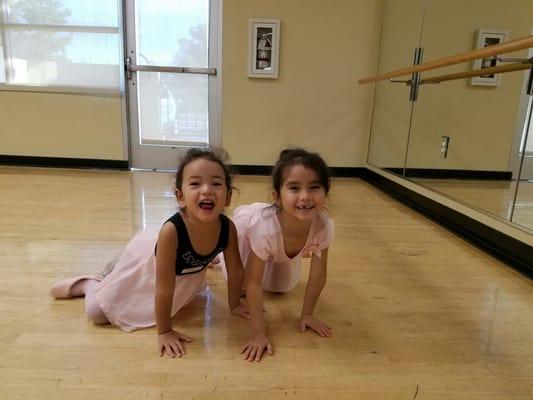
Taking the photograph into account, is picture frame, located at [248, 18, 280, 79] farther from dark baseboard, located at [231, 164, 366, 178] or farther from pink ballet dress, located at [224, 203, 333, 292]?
pink ballet dress, located at [224, 203, 333, 292]

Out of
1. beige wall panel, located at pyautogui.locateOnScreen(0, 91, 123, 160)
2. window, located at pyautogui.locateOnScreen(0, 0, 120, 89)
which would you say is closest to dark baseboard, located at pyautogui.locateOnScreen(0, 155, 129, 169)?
beige wall panel, located at pyautogui.locateOnScreen(0, 91, 123, 160)

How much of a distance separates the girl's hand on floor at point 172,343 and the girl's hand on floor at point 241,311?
175 mm

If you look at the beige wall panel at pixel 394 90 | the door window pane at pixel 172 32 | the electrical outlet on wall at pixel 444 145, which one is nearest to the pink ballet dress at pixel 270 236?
the electrical outlet on wall at pixel 444 145

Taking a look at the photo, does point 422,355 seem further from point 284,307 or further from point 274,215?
point 274,215

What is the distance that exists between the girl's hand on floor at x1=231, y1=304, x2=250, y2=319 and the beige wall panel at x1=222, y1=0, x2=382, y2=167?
2440 mm

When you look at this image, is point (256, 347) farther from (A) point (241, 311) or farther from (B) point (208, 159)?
(B) point (208, 159)

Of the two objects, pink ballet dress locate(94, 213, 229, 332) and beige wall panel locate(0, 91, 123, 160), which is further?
beige wall panel locate(0, 91, 123, 160)

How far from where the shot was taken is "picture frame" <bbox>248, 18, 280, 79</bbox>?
10.5ft

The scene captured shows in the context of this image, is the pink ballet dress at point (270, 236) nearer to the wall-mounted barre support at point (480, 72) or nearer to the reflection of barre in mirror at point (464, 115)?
the reflection of barre in mirror at point (464, 115)

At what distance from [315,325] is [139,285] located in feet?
1.60

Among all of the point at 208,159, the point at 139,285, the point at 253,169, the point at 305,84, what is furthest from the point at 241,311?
the point at 305,84

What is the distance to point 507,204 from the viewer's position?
1735 mm

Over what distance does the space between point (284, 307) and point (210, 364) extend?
35 centimetres

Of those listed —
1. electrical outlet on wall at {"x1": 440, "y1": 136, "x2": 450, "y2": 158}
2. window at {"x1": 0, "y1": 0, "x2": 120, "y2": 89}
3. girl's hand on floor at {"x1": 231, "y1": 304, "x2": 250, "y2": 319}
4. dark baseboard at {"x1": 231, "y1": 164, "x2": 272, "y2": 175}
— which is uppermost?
window at {"x1": 0, "y1": 0, "x2": 120, "y2": 89}
